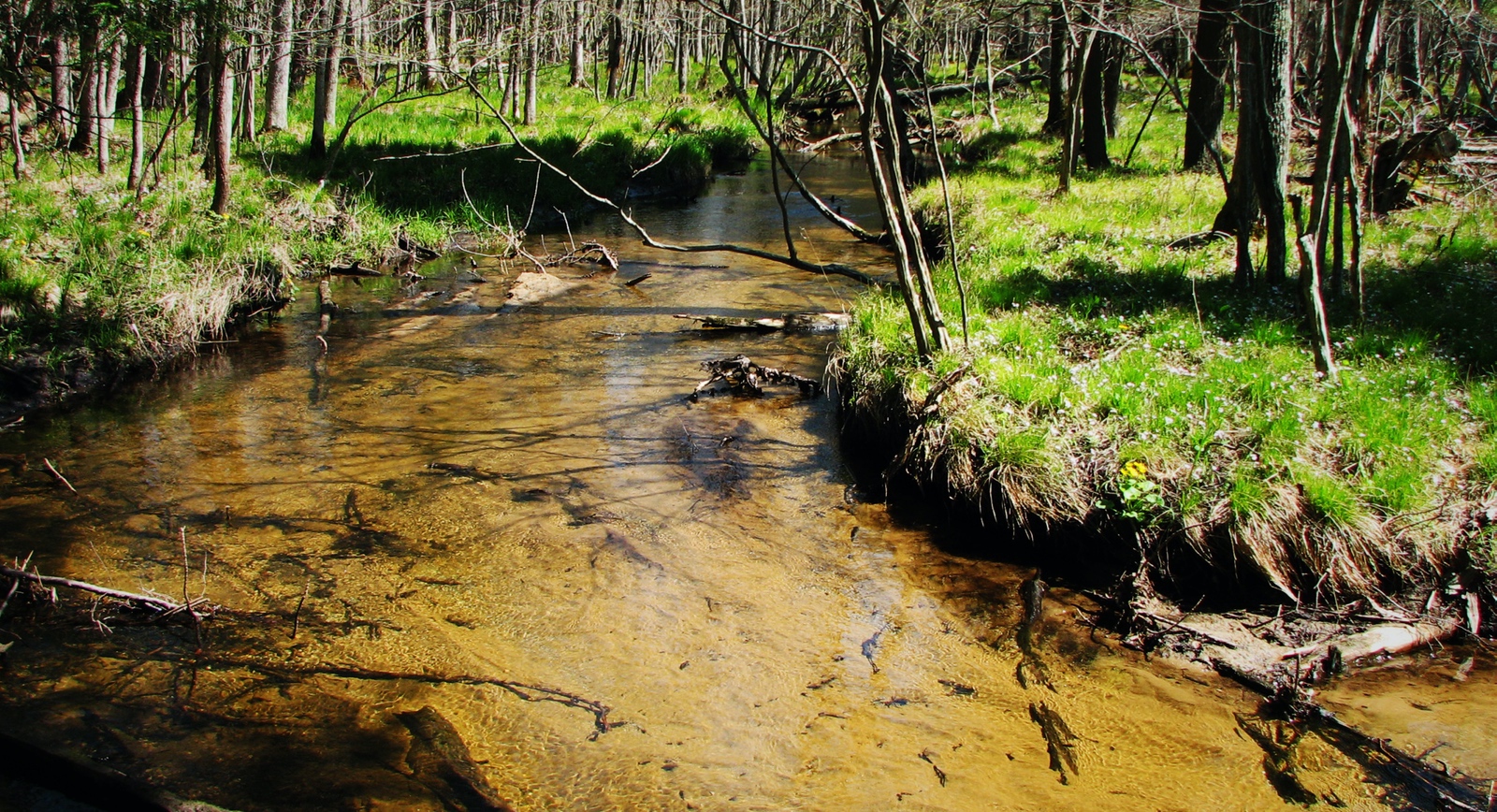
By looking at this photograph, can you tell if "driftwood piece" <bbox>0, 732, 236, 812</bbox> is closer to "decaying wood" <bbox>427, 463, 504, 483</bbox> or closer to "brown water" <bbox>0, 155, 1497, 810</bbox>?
"brown water" <bbox>0, 155, 1497, 810</bbox>

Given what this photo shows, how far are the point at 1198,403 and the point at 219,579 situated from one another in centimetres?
593

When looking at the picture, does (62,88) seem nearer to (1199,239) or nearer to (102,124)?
(102,124)

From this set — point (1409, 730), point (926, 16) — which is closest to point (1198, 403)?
point (1409, 730)

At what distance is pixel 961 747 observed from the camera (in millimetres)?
4027

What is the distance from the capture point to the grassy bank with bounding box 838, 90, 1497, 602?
4922 mm

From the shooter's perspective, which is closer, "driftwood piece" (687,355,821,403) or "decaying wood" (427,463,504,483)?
"decaying wood" (427,463,504,483)

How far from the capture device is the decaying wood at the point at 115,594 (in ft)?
14.4

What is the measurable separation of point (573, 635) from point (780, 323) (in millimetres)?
5852

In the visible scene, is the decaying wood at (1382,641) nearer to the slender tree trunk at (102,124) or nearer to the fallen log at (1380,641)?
the fallen log at (1380,641)

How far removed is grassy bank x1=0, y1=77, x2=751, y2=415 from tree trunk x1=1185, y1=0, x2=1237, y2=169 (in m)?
7.14

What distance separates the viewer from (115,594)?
4.56 metres

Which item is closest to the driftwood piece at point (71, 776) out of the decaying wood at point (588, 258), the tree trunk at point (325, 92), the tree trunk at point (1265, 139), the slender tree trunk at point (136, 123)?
the tree trunk at point (1265, 139)

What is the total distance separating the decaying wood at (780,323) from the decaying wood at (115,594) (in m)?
6.23

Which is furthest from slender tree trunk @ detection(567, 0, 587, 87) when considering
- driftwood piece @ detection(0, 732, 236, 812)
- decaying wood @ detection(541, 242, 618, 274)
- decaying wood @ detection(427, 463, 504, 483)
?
driftwood piece @ detection(0, 732, 236, 812)
